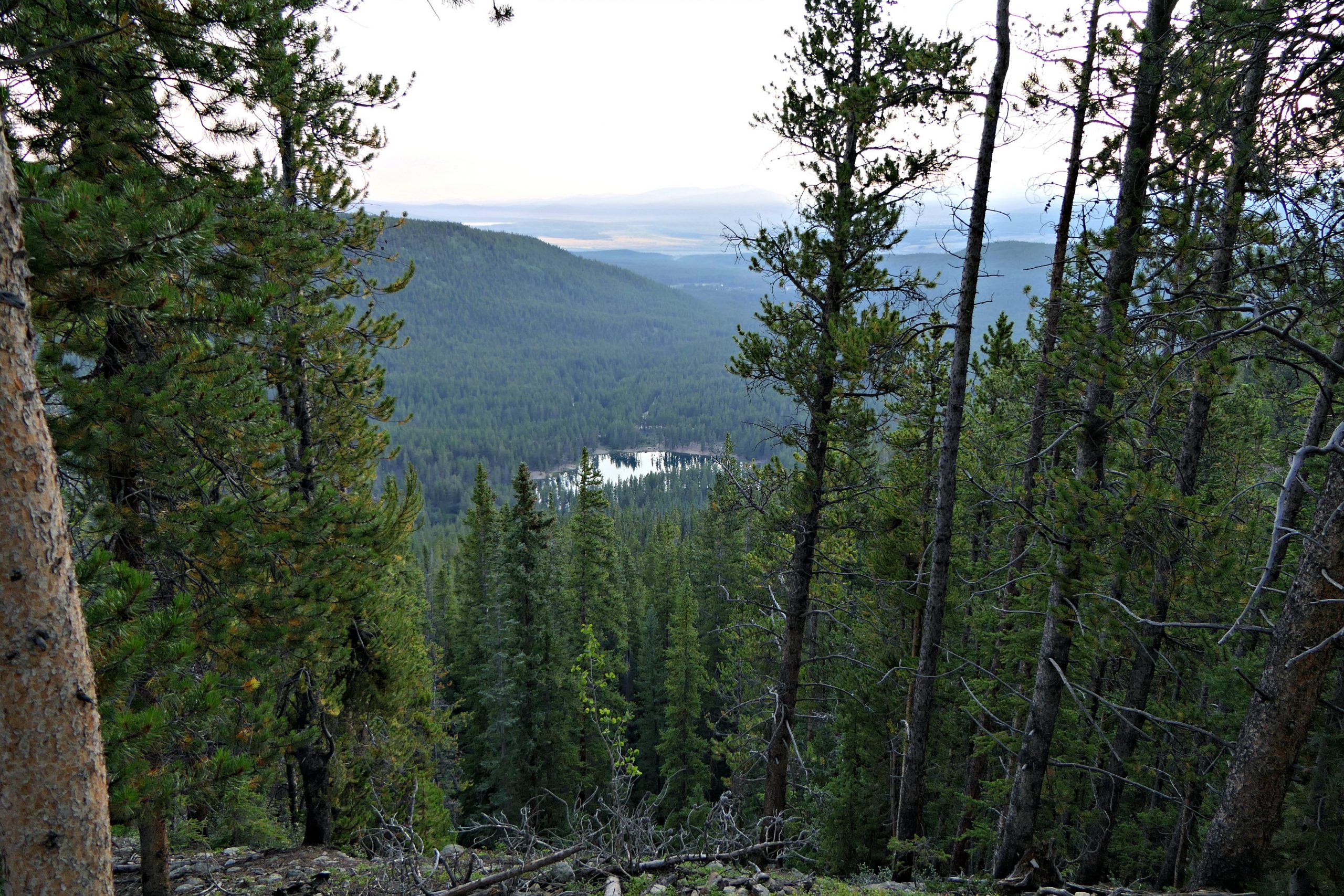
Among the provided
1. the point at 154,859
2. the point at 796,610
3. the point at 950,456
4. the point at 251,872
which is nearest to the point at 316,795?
the point at 251,872

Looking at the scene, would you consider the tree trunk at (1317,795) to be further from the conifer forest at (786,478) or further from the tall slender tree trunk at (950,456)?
the tall slender tree trunk at (950,456)

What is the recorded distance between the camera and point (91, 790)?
2.48 metres

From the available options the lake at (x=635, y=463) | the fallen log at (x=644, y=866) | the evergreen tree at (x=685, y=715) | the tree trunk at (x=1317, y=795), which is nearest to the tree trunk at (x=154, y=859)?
the fallen log at (x=644, y=866)

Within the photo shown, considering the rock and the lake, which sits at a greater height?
the rock

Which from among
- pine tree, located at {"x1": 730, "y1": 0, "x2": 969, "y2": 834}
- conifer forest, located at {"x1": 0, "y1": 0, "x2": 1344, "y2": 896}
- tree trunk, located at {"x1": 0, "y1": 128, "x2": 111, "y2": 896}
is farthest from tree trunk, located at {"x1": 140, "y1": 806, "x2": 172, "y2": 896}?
pine tree, located at {"x1": 730, "y1": 0, "x2": 969, "y2": 834}

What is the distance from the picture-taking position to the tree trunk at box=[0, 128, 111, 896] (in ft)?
7.56

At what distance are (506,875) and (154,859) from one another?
326 cm

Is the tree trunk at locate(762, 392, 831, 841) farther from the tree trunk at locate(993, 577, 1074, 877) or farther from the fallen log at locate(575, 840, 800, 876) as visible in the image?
the fallen log at locate(575, 840, 800, 876)

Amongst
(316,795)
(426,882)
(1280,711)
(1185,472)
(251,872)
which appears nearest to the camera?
(1280,711)

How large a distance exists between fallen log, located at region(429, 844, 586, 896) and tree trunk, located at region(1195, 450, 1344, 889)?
14.4 feet

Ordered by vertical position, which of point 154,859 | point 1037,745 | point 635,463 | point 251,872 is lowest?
point 635,463

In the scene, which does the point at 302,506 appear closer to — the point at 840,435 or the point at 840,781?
the point at 840,435

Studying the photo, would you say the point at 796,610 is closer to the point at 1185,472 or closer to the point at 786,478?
the point at 786,478

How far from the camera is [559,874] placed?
4.62 metres
